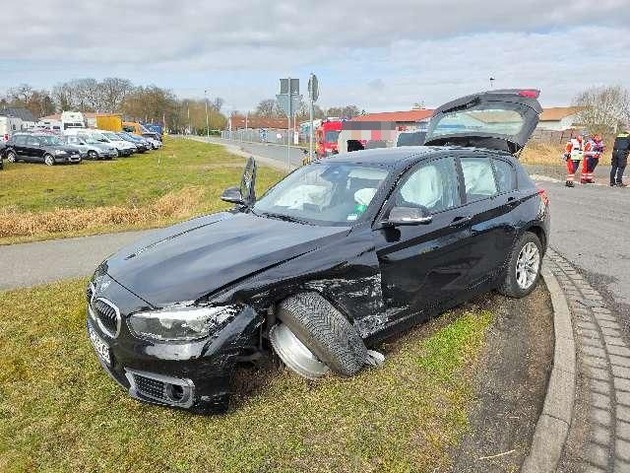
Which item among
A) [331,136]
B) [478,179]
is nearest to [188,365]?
[478,179]

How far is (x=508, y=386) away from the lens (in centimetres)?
344

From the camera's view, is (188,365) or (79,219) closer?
(188,365)

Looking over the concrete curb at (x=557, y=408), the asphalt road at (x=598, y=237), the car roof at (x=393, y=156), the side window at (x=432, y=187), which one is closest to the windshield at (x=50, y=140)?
the asphalt road at (x=598, y=237)

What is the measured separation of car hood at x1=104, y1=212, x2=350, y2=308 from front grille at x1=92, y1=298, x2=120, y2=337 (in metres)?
0.15

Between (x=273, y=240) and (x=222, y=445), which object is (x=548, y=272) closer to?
(x=273, y=240)

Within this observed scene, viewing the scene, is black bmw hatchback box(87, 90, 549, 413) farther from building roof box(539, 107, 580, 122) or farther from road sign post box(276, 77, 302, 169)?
building roof box(539, 107, 580, 122)

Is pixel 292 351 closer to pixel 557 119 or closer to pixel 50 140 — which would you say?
pixel 50 140

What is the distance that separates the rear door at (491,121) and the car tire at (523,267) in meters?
2.19

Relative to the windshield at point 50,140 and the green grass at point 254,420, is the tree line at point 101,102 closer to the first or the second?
the windshield at point 50,140

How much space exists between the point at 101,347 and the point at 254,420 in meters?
1.10

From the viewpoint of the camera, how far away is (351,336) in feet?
10.8

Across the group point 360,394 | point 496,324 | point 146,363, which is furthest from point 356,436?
point 496,324

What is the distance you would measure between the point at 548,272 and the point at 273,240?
408 cm

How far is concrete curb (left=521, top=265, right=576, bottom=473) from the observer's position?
2.67 meters
